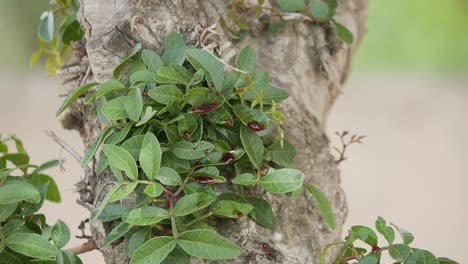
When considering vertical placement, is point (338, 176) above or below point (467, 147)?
above

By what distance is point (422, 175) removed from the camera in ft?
8.02

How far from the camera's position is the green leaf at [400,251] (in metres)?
0.51

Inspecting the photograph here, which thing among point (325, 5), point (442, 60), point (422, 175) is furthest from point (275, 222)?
point (442, 60)

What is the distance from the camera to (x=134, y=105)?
20.8 inches

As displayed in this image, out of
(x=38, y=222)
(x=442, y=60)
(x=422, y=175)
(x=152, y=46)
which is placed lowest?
(x=422, y=175)

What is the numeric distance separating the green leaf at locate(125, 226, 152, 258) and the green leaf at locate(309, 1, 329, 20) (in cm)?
32

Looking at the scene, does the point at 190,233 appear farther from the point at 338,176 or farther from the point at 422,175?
the point at 422,175

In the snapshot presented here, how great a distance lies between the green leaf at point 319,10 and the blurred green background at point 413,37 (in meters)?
2.06

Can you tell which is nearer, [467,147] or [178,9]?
[178,9]

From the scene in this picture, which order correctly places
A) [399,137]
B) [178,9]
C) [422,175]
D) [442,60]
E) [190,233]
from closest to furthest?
[190,233]
[178,9]
[422,175]
[399,137]
[442,60]

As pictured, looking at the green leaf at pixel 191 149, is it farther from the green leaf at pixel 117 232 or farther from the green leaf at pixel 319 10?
the green leaf at pixel 319 10

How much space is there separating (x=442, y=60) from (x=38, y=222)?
2537mm

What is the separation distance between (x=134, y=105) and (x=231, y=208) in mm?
108

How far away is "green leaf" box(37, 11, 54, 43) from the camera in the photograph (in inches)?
28.0
